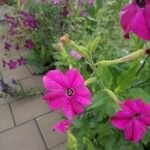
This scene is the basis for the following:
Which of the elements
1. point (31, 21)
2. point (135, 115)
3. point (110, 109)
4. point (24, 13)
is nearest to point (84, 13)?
point (31, 21)

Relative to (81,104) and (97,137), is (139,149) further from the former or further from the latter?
(81,104)

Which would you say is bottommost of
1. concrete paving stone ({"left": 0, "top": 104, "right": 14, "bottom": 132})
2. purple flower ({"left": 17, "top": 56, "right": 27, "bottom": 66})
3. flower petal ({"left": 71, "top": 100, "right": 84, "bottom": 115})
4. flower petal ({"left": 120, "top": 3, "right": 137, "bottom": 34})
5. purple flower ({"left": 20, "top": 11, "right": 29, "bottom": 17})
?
flower petal ({"left": 71, "top": 100, "right": 84, "bottom": 115})

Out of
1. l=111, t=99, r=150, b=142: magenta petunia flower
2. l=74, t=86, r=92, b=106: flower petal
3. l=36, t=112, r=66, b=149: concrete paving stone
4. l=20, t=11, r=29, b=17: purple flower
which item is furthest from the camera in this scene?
l=20, t=11, r=29, b=17: purple flower

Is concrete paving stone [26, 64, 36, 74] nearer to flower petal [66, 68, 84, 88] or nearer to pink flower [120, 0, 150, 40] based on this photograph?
flower petal [66, 68, 84, 88]

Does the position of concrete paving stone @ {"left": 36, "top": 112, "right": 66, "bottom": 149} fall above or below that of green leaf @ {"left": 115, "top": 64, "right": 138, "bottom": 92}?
above

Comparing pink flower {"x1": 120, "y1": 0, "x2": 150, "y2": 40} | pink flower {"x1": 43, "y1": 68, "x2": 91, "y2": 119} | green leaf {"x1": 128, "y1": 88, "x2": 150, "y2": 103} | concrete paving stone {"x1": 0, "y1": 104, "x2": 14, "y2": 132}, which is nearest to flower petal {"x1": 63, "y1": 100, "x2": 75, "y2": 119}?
pink flower {"x1": 43, "y1": 68, "x2": 91, "y2": 119}

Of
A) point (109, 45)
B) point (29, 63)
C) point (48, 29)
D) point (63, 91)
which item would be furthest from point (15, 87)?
point (63, 91)
